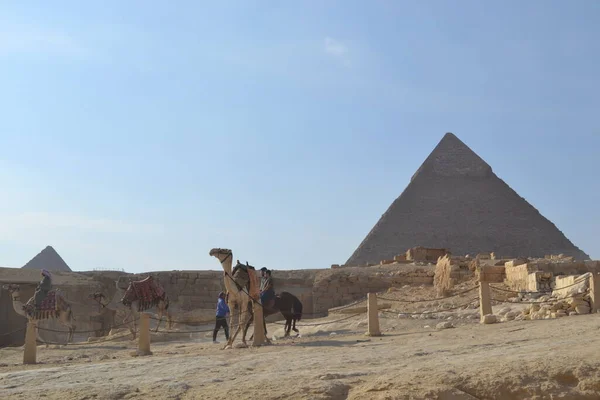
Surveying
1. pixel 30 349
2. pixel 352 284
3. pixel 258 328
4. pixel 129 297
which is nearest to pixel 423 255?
pixel 352 284

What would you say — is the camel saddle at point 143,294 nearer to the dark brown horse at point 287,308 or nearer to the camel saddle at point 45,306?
the camel saddle at point 45,306

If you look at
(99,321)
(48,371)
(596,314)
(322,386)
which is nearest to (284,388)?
(322,386)

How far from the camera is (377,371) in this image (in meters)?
6.23

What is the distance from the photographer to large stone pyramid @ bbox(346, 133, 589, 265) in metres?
48.8

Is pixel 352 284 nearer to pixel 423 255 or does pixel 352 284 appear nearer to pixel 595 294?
Answer: pixel 423 255

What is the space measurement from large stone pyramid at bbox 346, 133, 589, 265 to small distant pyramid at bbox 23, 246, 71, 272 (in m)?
18.2

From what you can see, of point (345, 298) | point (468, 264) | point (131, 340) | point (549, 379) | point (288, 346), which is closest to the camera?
point (549, 379)

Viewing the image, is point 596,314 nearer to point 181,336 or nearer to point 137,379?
point 137,379

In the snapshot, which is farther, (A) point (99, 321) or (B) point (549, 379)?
(A) point (99, 321)

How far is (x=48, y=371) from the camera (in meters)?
8.12

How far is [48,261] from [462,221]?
28444 millimetres

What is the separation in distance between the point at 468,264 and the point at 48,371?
11569 mm

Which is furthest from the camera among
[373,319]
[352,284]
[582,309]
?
[352,284]

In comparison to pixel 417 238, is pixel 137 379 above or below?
below
